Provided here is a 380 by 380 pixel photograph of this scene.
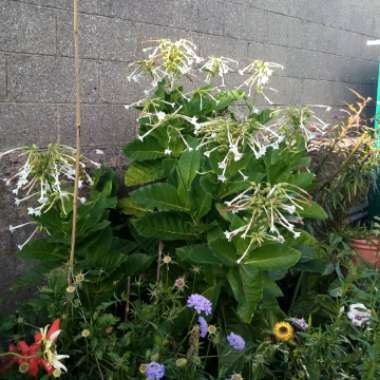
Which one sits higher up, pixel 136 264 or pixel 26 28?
pixel 26 28

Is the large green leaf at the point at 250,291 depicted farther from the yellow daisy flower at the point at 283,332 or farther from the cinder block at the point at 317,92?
the cinder block at the point at 317,92

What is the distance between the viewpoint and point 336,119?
16.5 ft

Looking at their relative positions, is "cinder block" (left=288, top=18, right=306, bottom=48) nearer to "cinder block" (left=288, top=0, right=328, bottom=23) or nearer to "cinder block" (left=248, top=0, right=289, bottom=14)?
"cinder block" (left=288, top=0, right=328, bottom=23)

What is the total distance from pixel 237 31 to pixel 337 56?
1648 millimetres

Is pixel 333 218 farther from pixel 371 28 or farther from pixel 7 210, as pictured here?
pixel 371 28

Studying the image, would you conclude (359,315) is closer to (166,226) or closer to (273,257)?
(273,257)

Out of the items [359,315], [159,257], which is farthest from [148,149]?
[359,315]

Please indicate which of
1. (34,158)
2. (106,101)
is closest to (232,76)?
(106,101)

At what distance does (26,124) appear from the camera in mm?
2549

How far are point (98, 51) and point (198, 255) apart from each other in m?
1.33

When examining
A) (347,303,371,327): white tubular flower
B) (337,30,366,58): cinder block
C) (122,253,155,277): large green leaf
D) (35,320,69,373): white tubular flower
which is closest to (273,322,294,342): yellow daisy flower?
(347,303,371,327): white tubular flower

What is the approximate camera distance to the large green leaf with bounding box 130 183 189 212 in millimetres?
2170

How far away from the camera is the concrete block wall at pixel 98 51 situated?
97.5 inches

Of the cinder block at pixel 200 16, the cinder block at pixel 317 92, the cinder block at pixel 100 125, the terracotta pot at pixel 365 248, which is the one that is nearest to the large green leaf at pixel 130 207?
the cinder block at pixel 100 125
